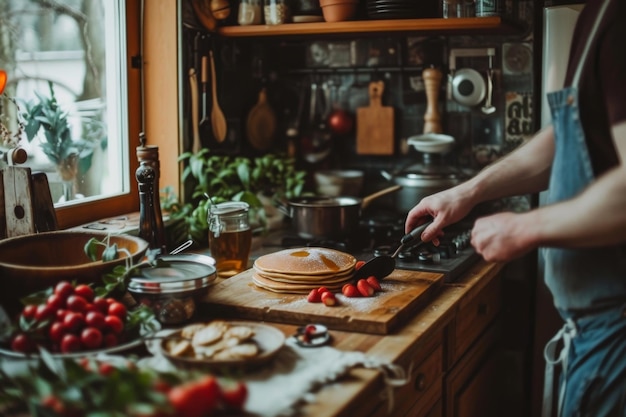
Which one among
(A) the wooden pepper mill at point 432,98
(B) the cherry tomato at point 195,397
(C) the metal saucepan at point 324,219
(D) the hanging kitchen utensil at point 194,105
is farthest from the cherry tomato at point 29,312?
(A) the wooden pepper mill at point 432,98

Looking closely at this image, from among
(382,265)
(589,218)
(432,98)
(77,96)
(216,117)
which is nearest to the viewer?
(589,218)

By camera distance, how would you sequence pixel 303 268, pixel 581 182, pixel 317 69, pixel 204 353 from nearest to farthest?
pixel 204 353 < pixel 581 182 < pixel 303 268 < pixel 317 69

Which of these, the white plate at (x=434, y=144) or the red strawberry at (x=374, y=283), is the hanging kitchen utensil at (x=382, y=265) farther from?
the white plate at (x=434, y=144)

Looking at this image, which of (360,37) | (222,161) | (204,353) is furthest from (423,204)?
(360,37)

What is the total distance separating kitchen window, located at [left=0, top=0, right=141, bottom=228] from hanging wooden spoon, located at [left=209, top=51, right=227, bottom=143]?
0.91ft

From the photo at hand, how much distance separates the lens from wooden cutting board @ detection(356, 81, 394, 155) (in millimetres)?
3051

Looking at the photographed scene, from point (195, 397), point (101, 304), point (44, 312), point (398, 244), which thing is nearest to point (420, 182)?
point (398, 244)

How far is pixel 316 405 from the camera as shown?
4.21 ft

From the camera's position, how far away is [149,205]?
213 centimetres

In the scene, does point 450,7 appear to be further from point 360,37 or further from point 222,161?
point 222,161

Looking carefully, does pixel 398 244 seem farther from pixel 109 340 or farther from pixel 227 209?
pixel 109 340

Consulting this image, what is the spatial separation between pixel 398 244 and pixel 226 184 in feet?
2.05

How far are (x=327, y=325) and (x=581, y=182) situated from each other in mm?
616

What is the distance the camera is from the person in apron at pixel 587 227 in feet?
4.57
